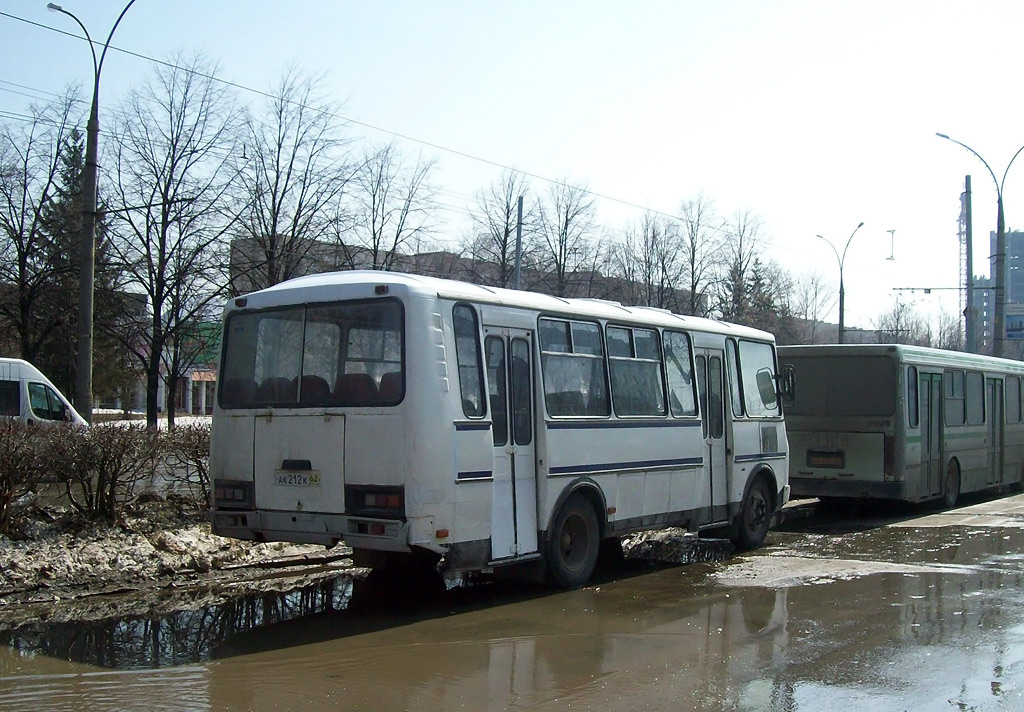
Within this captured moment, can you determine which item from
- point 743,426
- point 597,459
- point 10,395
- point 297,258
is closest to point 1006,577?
point 743,426

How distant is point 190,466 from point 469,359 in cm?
441

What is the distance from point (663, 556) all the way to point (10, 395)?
49.2ft

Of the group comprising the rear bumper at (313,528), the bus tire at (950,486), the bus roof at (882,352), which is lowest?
the bus tire at (950,486)

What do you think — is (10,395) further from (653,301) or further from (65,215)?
(653,301)

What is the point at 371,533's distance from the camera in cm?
859

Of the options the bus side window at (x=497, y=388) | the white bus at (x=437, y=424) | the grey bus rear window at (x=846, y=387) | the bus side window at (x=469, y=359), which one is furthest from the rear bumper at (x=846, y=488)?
the bus side window at (x=469, y=359)

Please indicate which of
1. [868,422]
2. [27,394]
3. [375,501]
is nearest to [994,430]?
[868,422]

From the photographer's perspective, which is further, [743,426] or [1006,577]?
[743,426]

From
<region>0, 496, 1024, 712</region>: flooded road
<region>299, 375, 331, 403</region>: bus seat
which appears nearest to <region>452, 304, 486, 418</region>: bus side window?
<region>299, 375, 331, 403</region>: bus seat

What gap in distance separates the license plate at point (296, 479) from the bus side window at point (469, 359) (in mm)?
1415

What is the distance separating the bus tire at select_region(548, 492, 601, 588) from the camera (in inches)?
400

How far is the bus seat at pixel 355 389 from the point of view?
8.84 metres

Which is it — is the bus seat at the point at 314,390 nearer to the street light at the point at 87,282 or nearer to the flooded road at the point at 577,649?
the flooded road at the point at 577,649

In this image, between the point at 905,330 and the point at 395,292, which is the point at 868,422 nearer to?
the point at 395,292
